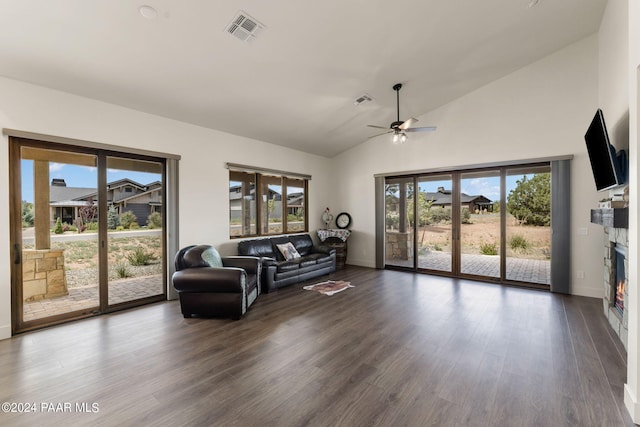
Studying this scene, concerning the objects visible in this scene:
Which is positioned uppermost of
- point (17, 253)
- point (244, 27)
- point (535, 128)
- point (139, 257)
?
point (244, 27)

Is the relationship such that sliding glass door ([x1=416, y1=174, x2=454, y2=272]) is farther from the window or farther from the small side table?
the window

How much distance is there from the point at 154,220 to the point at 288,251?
8.16ft

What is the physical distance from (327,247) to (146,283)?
3590 mm

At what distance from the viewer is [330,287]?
5.06 m

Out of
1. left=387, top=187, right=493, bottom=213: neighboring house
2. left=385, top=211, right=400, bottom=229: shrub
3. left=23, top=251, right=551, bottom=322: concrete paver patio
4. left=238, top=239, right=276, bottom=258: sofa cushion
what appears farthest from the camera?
left=385, top=211, right=400, bottom=229: shrub

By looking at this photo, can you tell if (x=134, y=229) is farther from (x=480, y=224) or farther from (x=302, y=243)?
(x=480, y=224)

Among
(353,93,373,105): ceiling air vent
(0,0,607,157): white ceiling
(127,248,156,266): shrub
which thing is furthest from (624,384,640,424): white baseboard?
(127,248,156,266): shrub

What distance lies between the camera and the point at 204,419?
184 cm

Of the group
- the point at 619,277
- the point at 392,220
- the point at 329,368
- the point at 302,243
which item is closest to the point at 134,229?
the point at 302,243

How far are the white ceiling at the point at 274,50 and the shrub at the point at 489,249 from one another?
10.2ft

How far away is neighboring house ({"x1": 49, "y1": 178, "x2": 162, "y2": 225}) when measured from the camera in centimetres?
352

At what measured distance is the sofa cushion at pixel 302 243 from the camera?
6188mm

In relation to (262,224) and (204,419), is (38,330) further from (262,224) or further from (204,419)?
(262,224)

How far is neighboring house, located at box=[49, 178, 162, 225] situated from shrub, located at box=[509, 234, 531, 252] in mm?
6393
